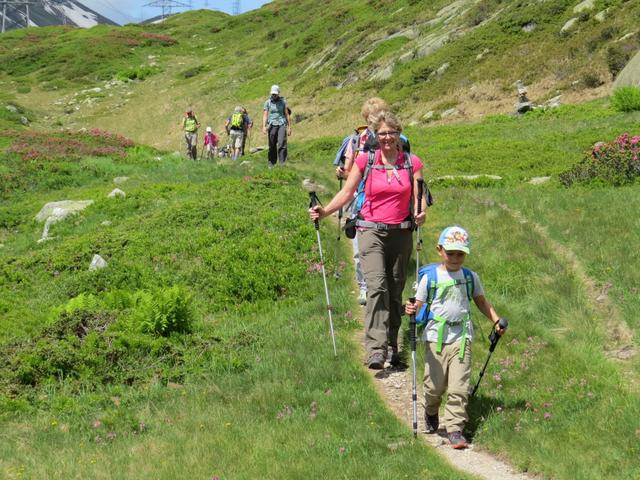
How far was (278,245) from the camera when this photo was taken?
581 inches

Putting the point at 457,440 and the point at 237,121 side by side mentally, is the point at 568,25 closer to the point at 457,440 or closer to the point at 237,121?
the point at 237,121

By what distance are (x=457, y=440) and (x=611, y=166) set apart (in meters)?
11.7

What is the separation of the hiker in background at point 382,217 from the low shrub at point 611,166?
9512 millimetres

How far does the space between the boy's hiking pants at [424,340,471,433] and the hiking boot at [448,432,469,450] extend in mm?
43

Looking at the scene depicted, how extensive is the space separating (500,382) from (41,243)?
46.4 ft

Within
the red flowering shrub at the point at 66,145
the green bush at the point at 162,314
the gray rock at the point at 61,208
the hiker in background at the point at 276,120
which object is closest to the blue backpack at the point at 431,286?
the green bush at the point at 162,314

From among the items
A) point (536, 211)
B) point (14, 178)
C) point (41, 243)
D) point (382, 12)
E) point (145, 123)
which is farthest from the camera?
point (382, 12)

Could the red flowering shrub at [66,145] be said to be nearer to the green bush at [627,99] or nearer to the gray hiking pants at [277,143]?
the gray hiking pants at [277,143]

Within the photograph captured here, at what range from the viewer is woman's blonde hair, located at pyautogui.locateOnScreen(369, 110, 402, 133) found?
26.8ft

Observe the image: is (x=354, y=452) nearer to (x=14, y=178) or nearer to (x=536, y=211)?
(x=536, y=211)

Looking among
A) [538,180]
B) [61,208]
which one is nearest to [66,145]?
[61,208]

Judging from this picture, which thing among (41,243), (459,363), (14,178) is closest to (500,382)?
(459,363)

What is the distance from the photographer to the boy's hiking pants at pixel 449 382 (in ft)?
23.4

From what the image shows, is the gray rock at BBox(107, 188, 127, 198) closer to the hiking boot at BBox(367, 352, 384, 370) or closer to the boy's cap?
the hiking boot at BBox(367, 352, 384, 370)
